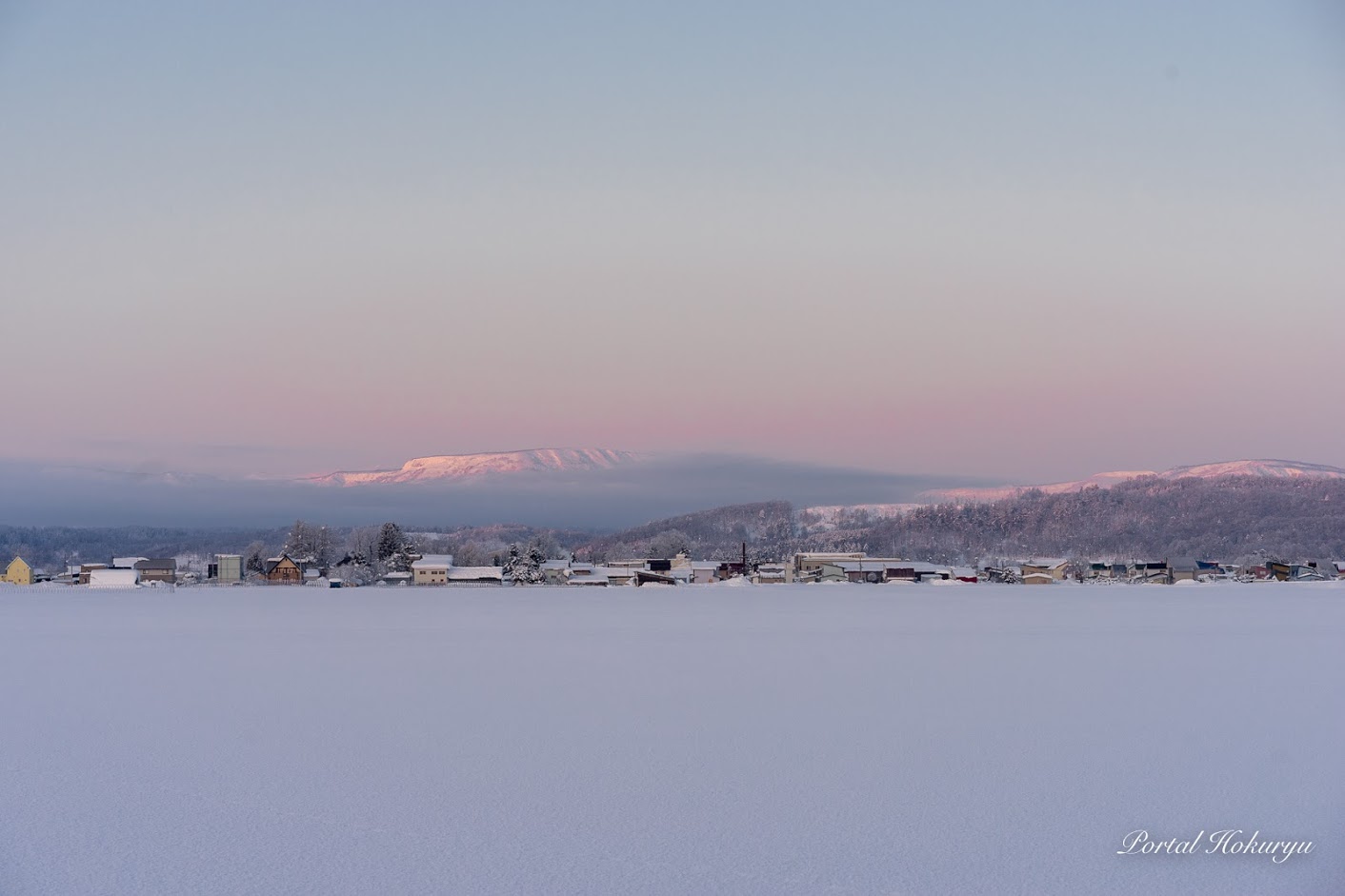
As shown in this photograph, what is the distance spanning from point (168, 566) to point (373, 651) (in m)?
44.5

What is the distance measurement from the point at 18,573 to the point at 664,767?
189ft

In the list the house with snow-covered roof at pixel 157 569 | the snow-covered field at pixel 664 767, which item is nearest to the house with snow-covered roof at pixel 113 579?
the house with snow-covered roof at pixel 157 569

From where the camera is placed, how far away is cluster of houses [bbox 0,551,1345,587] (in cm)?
5509

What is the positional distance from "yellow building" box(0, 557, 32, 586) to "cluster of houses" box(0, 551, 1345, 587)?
2.0 inches

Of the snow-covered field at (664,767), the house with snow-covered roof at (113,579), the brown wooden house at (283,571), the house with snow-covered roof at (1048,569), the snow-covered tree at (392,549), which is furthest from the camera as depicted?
the house with snow-covered roof at (1048,569)

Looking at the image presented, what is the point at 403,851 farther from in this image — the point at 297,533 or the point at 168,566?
the point at 297,533

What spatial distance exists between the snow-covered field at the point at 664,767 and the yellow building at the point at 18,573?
42.3m

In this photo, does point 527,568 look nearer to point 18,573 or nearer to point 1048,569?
point 18,573

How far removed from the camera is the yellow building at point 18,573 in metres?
54.2

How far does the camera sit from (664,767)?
866 cm

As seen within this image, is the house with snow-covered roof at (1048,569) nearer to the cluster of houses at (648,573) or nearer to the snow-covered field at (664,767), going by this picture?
the cluster of houses at (648,573)

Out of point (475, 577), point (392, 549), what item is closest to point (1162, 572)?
point (475, 577)

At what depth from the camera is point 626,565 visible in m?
62.3

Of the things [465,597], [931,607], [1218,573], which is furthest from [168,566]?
[1218,573]
